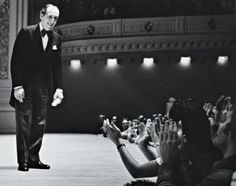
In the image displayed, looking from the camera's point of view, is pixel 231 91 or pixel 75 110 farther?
pixel 75 110

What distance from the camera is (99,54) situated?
425cm

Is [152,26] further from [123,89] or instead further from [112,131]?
[112,131]

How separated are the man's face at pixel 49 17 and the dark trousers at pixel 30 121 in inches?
15.2

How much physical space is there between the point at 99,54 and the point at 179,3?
110cm

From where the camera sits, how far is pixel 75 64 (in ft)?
11.7

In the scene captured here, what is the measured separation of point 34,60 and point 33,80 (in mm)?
128

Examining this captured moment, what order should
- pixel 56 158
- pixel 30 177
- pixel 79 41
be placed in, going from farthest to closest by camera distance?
pixel 79 41, pixel 56 158, pixel 30 177

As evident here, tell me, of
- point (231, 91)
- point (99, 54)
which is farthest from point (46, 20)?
point (99, 54)

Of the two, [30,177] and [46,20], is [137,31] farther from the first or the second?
[30,177]

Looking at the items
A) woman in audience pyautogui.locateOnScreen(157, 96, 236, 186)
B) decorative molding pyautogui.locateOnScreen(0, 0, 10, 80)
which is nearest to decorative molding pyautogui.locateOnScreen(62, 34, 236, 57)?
decorative molding pyautogui.locateOnScreen(0, 0, 10, 80)

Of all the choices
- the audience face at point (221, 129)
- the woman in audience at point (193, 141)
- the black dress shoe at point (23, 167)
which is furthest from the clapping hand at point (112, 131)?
the black dress shoe at point (23, 167)

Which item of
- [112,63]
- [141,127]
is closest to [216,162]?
[141,127]

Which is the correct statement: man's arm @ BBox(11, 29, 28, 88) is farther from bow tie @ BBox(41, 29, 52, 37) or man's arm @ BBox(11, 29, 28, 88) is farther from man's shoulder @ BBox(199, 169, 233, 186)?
man's shoulder @ BBox(199, 169, 233, 186)

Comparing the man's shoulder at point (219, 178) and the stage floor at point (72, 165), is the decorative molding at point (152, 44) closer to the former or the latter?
the stage floor at point (72, 165)
